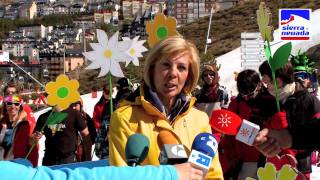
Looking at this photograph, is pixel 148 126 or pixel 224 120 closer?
pixel 224 120

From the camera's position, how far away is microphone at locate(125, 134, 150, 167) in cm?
154

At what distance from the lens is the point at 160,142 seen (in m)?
2.34

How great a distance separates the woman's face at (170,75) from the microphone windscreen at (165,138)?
192mm

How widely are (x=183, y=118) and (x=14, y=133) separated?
9.24ft

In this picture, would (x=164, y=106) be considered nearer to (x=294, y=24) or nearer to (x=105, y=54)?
(x=105, y=54)

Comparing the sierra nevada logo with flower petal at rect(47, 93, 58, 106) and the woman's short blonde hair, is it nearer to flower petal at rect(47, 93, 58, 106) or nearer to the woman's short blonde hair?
flower petal at rect(47, 93, 58, 106)

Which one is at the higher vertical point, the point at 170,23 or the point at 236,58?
the point at 170,23

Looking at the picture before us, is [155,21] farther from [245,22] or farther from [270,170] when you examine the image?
[245,22]

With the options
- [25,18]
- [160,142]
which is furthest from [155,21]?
[25,18]

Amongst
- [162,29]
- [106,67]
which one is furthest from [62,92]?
[162,29]

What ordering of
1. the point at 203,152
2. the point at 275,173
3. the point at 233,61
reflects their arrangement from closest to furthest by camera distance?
the point at 203,152
the point at 275,173
the point at 233,61

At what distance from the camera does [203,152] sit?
57.6 inches

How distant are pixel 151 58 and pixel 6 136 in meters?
3.01

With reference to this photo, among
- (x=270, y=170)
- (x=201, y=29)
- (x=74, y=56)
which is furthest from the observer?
(x=74, y=56)
